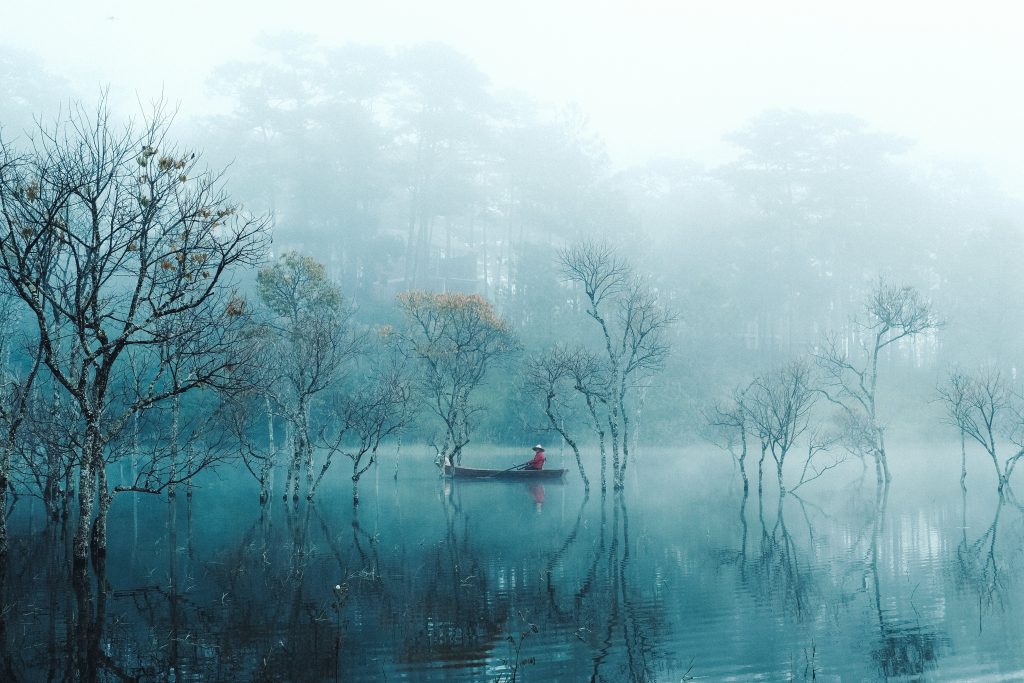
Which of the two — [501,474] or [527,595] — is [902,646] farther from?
[501,474]

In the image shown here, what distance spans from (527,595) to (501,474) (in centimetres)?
2114

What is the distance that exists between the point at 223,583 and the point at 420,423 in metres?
34.1

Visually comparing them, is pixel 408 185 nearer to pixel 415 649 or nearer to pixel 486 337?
pixel 486 337

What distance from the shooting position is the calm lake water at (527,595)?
34.0 feet

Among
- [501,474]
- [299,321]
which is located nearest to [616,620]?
[299,321]

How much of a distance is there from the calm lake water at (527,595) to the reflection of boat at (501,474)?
26.6 feet

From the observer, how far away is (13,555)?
57.9ft

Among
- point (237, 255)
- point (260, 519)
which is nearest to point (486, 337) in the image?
point (260, 519)

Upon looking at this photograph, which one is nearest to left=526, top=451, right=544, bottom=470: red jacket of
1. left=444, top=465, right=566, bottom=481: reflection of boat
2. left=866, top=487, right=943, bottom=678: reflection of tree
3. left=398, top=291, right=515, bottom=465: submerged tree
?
left=444, top=465, right=566, bottom=481: reflection of boat

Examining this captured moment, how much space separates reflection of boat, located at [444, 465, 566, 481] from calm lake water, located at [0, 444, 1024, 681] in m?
8.09

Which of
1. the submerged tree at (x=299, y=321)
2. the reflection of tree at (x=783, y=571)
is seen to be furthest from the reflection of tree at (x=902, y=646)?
the submerged tree at (x=299, y=321)

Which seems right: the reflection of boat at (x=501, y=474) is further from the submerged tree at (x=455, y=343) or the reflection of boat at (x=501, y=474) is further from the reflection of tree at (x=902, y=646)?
the reflection of tree at (x=902, y=646)

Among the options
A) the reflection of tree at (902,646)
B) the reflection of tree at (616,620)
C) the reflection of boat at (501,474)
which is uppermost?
the reflection of boat at (501,474)

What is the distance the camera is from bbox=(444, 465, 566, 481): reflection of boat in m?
35.5
